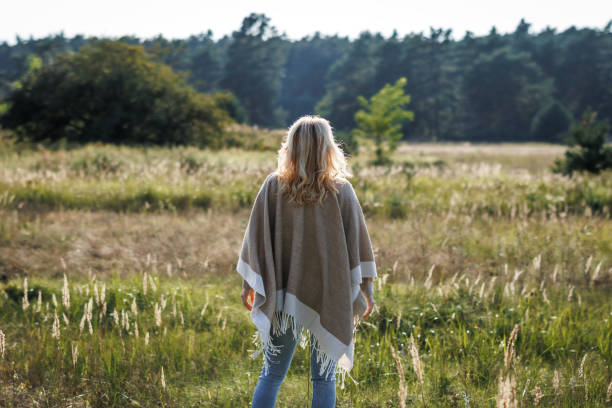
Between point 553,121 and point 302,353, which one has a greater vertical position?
point 553,121

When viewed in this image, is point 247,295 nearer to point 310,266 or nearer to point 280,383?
point 310,266

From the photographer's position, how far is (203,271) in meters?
5.80

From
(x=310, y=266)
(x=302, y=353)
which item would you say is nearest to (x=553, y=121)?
(x=302, y=353)

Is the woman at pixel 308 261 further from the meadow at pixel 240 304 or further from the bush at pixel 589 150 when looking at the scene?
the bush at pixel 589 150

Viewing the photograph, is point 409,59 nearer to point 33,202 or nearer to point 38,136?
point 38,136

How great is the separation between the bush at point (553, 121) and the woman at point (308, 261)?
60.2 metres

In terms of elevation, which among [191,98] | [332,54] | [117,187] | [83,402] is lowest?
[83,402]

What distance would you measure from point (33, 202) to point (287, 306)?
8.47 meters

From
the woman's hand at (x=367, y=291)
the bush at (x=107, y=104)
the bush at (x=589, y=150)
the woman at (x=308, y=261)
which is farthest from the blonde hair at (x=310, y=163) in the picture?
the bush at (x=107, y=104)

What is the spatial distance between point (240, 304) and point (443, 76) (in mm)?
68928

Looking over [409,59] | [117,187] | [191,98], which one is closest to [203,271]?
[117,187]

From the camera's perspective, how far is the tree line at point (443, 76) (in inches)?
2608

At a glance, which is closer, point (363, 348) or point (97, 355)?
point (97, 355)

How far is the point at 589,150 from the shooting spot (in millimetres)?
14367
